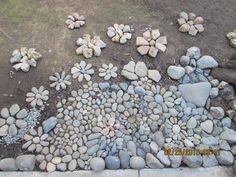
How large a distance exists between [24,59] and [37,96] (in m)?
0.29

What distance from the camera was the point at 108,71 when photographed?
2.57 m

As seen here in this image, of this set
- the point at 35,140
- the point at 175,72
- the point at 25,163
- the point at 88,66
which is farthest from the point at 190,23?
the point at 25,163

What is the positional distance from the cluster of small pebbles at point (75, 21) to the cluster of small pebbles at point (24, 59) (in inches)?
13.2

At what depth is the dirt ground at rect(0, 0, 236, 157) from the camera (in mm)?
2555

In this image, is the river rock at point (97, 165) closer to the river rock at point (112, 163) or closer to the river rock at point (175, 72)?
the river rock at point (112, 163)

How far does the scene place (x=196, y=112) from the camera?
2.47 meters

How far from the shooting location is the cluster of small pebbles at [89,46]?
262 centimetres

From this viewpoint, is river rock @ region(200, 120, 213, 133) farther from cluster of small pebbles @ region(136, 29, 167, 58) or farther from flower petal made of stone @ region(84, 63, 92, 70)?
flower petal made of stone @ region(84, 63, 92, 70)

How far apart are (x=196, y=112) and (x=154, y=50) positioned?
1.73 ft

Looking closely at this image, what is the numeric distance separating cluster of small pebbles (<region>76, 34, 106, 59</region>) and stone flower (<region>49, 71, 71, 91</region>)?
21cm

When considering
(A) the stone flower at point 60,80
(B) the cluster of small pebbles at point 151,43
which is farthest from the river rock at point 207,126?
(A) the stone flower at point 60,80

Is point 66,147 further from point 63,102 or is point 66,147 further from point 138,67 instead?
point 138,67
